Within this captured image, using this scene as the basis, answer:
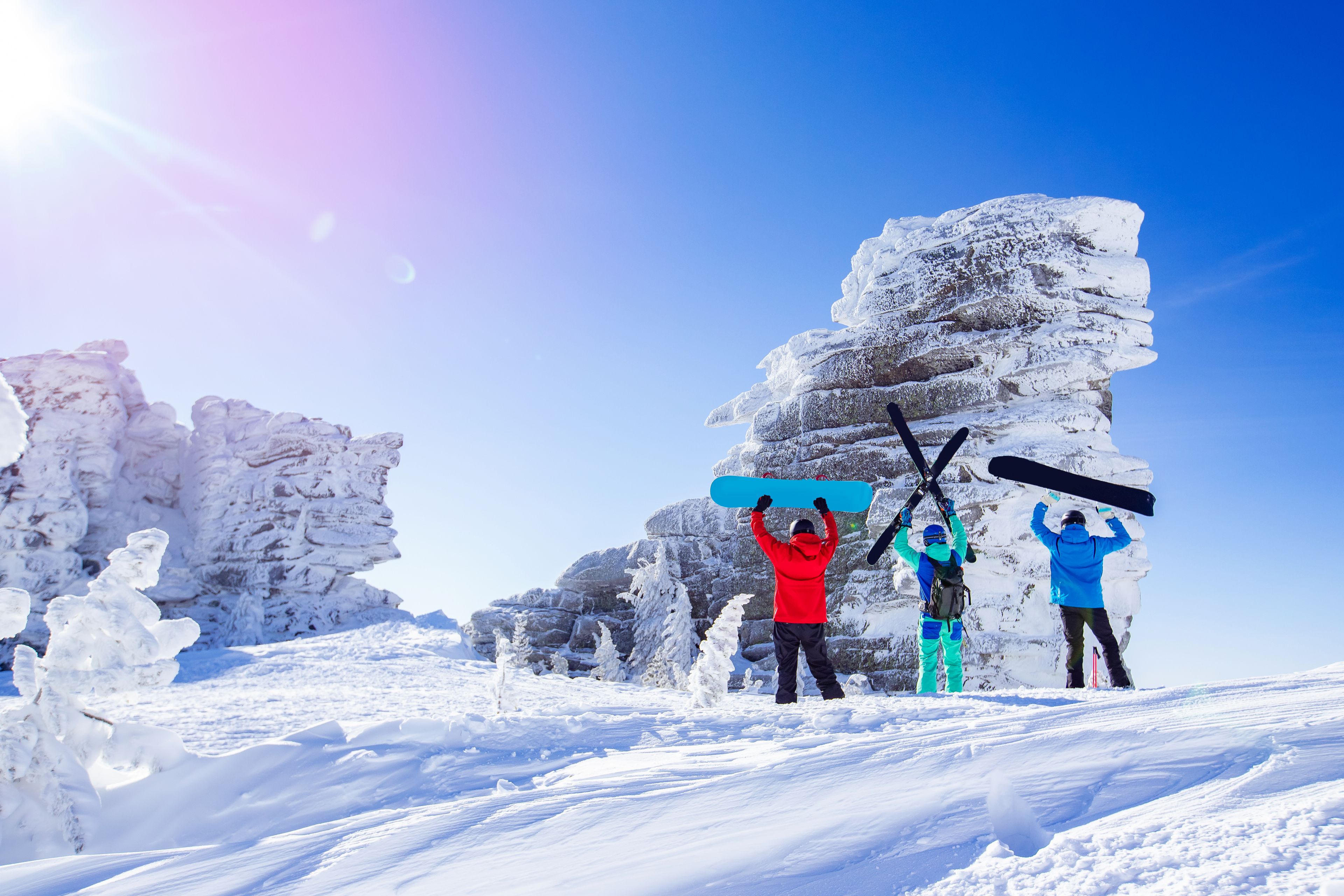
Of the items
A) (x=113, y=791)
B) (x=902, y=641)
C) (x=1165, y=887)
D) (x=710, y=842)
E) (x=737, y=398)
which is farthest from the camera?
(x=737, y=398)

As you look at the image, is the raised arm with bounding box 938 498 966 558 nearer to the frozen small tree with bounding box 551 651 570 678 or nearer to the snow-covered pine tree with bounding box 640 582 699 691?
the snow-covered pine tree with bounding box 640 582 699 691

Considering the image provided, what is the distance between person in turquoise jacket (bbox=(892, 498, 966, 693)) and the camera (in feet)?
30.8

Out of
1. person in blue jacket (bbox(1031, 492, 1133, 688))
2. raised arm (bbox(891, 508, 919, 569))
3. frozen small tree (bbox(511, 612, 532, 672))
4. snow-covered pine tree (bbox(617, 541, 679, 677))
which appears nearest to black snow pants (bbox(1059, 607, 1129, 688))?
person in blue jacket (bbox(1031, 492, 1133, 688))

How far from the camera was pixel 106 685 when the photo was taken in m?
5.03

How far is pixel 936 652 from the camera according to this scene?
9570mm

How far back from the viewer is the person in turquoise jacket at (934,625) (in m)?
9.39

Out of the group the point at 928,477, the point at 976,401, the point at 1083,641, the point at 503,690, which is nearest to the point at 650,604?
the point at 976,401

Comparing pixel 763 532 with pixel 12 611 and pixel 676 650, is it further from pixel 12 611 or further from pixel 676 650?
pixel 676 650

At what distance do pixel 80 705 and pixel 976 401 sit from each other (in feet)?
56.9

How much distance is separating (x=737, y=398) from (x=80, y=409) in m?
22.5

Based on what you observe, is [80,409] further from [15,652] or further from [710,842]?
[710,842]

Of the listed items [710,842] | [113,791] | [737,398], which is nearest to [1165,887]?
[710,842]

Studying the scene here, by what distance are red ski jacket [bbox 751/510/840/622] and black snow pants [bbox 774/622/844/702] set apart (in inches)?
3.9

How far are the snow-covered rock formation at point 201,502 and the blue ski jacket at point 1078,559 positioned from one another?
21844 mm
